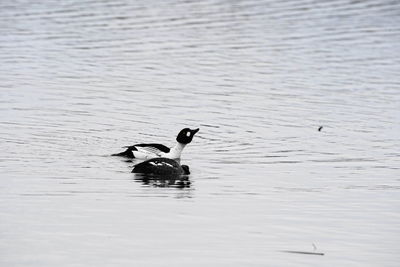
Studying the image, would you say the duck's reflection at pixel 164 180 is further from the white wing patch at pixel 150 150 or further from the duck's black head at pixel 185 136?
the duck's black head at pixel 185 136

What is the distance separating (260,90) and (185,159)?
10207 millimetres

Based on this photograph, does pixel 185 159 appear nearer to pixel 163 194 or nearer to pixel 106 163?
pixel 106 163

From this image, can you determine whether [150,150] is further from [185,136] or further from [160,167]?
[160,167]

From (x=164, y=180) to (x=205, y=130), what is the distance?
22.1 feet

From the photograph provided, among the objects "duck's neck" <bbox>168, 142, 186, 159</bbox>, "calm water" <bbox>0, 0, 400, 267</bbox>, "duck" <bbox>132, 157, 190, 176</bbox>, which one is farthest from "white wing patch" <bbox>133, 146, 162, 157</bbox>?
"duck" <bbox>132, 157, 190, 176</bbox>

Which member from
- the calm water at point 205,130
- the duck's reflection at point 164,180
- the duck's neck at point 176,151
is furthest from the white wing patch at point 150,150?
the duck's reflection at point 164,180

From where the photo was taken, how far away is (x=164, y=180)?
22.0 metres

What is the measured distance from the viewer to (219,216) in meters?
18.0

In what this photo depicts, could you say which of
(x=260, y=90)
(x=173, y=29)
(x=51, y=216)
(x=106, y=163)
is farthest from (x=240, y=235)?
(x=173, y=29)

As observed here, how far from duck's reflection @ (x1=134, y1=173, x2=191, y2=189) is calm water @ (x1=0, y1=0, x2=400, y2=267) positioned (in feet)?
0.29

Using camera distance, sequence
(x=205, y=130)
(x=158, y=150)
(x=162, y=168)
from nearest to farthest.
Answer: (x=162, y=168)
(x=158, y=150)
(x=205, y=130)

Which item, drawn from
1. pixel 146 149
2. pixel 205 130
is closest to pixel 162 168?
pixel 146 149

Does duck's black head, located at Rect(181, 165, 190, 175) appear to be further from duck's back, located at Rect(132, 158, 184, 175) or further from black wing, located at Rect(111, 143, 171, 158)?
black wing, located at Rect(111, 143, 171, 158)

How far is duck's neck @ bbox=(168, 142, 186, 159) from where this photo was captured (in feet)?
81.7
